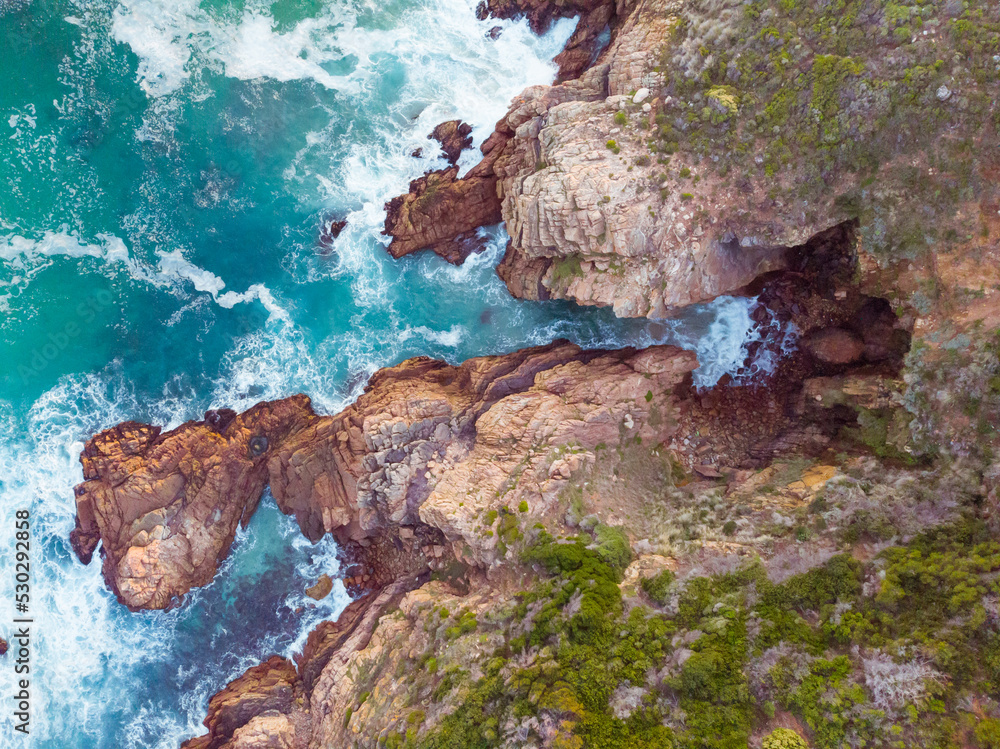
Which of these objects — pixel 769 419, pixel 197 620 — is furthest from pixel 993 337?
pixel 197 620

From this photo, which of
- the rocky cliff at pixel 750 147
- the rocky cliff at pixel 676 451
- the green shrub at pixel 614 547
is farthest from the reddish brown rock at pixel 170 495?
the rocky cliff at pixel 750 147

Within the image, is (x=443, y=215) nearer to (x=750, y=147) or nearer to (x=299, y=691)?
(x=750, y=147)

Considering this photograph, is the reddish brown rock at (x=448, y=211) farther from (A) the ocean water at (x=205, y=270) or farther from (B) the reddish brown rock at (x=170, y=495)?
(B) the reddish brown rock at (x=170, y=495)

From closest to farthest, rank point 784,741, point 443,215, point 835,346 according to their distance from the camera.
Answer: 1. point 784,741
2. point 835,346
3. point 443,215

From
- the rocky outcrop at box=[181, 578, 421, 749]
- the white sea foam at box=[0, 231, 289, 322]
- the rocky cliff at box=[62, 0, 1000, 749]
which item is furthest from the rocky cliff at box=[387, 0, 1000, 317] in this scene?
the rocky outcrop at box=[181, 578, 421, 749]

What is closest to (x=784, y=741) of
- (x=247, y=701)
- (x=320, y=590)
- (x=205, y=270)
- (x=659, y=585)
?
(x=659, y=585)

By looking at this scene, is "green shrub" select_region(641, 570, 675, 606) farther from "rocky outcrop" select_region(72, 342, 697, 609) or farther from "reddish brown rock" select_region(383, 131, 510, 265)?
"reddish brown rock" select_region(383, 131, 510, 265)

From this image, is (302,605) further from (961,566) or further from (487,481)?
(961,566)
